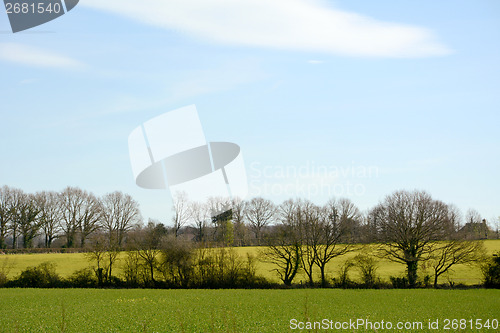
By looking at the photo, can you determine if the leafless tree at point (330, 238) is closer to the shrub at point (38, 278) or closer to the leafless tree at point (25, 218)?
the shrub at point (38, 278)

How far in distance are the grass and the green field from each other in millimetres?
7104

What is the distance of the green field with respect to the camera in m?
37.2

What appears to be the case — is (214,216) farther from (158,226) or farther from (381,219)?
(381,219)

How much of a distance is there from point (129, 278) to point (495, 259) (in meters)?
31.2

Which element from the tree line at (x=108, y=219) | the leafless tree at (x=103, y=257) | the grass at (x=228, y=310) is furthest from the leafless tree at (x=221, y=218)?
the grass at (x=228, y=310)

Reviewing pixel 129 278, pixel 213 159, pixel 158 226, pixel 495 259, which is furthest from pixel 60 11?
pixel 158 226

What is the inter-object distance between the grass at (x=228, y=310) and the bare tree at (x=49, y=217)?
85.9 ft

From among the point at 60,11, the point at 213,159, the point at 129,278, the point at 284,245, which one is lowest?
the point at 129,278

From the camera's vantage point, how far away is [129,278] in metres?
39.7

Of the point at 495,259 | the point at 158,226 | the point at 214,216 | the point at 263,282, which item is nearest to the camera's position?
the point at 495,259

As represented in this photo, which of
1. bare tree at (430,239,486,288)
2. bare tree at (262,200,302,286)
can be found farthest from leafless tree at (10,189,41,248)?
bare tree at (430,239,486,288)

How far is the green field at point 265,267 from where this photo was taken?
37156 millimetres

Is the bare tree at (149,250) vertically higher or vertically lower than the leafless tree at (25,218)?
lower

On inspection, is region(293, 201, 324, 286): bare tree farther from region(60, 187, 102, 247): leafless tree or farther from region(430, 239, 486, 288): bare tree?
region(60, 187, 102, 247): leafless tree
